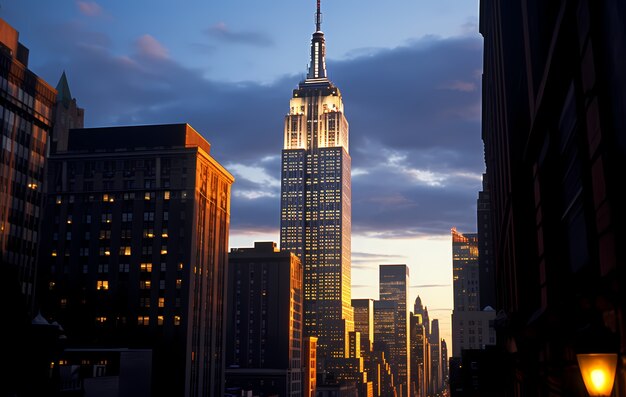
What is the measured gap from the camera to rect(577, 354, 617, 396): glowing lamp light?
8.57 meters

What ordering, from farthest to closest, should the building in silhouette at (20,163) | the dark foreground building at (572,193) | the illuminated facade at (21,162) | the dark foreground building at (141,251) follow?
the dark foreground building at (141,251), the illuminated facade at (21,162), the building in silhouette at (20,163), the dark foreground building at (572,193)

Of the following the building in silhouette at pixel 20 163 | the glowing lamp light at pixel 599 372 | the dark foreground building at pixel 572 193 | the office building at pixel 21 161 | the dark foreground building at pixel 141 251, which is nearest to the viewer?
the glowing lamp light at pixel 599 372

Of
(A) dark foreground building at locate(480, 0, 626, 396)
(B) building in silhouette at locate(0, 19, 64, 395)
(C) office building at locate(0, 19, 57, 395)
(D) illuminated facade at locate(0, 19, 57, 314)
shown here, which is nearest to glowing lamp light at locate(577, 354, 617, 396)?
(A) dark foreground building at locate(480, 0, 626, 396)

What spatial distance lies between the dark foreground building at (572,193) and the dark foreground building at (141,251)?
111m

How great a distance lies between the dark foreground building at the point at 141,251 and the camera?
135250 millimetres

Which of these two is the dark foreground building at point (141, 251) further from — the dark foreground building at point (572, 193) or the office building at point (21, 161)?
the dark foreground building at point (572, 193)

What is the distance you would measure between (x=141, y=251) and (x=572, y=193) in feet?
428

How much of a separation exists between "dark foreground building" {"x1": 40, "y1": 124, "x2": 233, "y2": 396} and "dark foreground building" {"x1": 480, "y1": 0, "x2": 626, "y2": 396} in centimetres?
11147

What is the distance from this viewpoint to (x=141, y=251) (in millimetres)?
141375

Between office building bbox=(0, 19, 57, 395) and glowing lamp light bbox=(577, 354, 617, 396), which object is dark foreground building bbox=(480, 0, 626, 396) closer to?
glowing lamp light bbox=(577, 354, 617, 396)

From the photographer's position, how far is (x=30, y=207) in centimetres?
9500

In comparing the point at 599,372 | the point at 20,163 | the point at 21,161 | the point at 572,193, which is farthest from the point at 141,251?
the point at 599,372

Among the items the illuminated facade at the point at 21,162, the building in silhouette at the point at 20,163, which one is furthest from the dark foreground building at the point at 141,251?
the illuminated facade at the point at 21,162

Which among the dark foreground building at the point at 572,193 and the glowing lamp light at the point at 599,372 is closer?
the glowing lamp light at the point at 599,372
